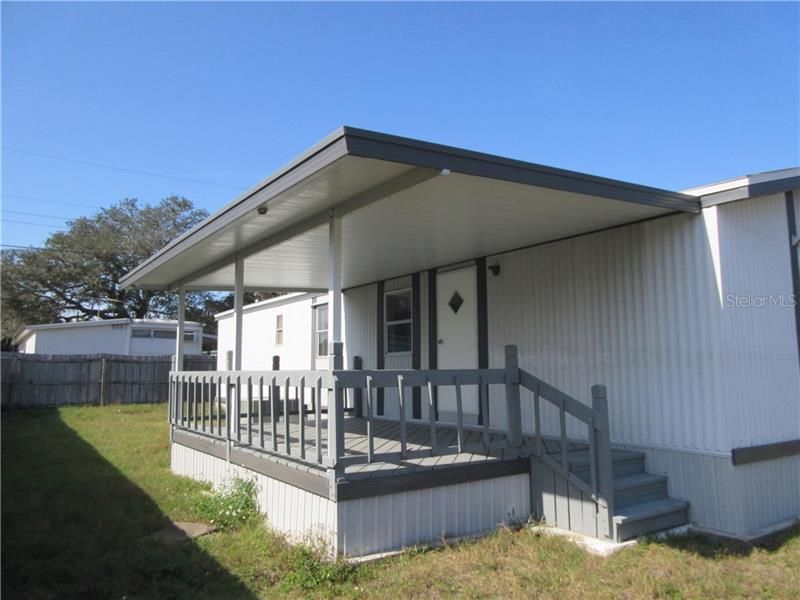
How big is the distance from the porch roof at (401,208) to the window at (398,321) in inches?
42.8

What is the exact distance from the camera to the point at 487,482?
510 cm

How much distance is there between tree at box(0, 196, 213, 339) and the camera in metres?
32.4

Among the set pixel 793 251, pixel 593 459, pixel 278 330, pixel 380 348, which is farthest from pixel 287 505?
pixel 278 330

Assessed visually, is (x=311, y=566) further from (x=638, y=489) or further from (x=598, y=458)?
(x=638, y=489)

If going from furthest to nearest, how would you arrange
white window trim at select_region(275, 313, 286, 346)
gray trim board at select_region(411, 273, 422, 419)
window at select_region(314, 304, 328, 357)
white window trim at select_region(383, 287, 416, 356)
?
white window trim at select_region(275, 313, 286, 346) < window at select_region(314, 304, 328, 357) < white window trim at select_region(383, 287, 416, 356) < gray trim board at select_region(411, 273, 422, 419)

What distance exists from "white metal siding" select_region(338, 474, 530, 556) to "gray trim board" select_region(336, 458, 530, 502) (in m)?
0.05

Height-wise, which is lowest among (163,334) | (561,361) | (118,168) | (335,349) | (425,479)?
(425,479)

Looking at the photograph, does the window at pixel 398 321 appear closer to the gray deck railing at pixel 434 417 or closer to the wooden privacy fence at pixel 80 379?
the gray deck railing at pixel 434 417

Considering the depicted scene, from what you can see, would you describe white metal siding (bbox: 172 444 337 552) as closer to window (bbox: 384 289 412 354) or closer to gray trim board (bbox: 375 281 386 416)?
gray trim board (bbox: 375 281 386 416)

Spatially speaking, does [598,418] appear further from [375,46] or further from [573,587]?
[375,46]

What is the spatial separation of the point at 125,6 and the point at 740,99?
9.34m

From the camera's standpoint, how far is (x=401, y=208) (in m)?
5.16

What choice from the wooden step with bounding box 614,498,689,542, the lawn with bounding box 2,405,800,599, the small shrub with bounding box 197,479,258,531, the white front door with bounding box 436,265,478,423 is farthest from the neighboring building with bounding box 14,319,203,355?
the wooden step with bounding box 614,498,689,542

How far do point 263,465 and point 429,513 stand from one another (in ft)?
5.77
